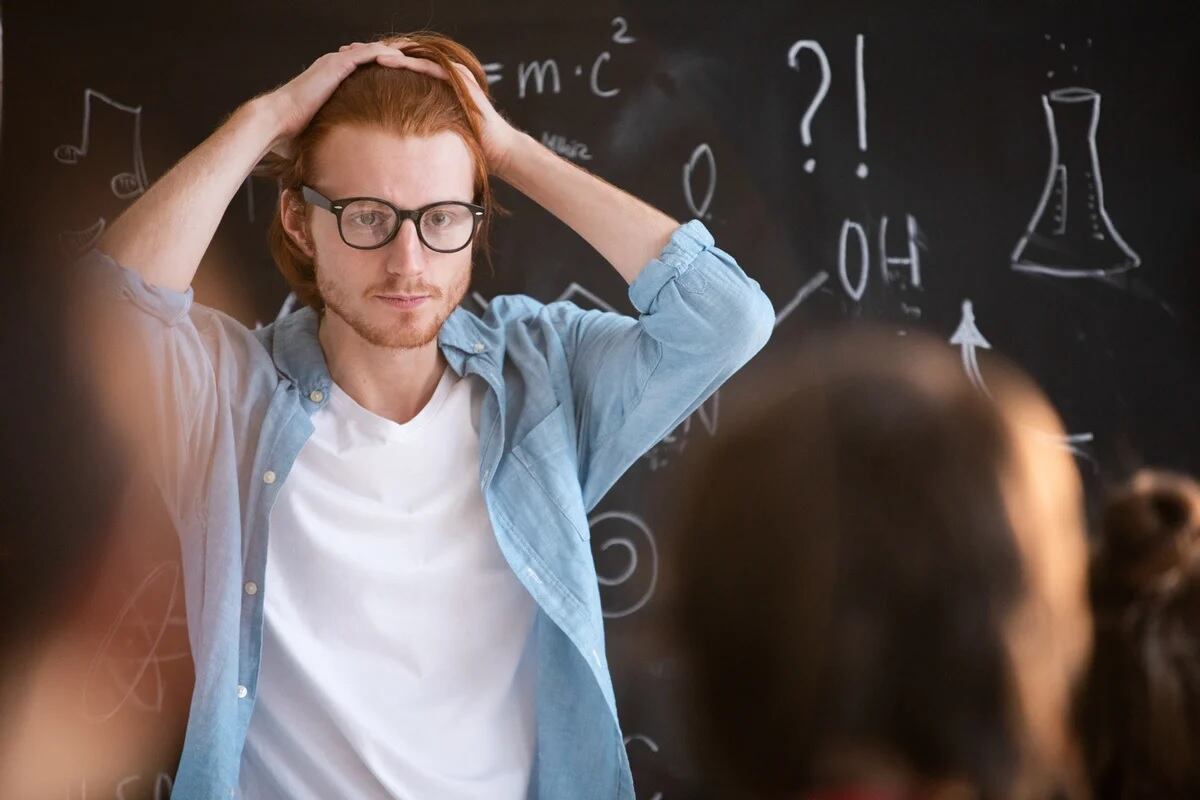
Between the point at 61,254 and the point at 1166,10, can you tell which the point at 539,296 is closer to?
the point at 61,254

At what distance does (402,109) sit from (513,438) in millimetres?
410

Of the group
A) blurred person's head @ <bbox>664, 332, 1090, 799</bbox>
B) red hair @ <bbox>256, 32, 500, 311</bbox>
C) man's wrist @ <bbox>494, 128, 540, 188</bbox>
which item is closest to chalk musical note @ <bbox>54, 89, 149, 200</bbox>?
red hair @ <bbox>256, 32, 500, 311</bbox>

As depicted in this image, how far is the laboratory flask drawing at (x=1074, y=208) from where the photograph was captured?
6.23ft

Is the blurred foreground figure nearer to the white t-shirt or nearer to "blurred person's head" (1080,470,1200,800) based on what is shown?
the white t-shirt

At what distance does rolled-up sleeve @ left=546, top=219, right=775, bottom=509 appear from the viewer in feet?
4.27

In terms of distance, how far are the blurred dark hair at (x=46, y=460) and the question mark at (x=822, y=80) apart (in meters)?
1.17

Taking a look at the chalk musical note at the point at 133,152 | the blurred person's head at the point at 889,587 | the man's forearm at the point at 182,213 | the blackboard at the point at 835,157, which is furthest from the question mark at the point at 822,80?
the chalk musical note at the point at 133,152

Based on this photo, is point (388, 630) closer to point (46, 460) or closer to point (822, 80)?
point (46, 460)

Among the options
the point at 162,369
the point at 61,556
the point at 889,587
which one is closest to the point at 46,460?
the point at 61,556

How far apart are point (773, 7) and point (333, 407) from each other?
1.06m

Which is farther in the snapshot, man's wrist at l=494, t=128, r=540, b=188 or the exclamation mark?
the exclamation mark

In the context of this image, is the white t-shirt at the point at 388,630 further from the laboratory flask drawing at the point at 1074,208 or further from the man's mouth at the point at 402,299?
the laboratory flask drawing at the point at 1074,208

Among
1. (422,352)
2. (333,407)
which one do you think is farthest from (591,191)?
(333,407)

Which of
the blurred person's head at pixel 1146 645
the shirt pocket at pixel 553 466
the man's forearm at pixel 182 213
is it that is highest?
the man's forearm at pixel 182 213
